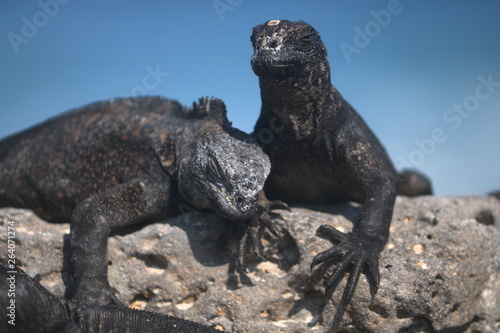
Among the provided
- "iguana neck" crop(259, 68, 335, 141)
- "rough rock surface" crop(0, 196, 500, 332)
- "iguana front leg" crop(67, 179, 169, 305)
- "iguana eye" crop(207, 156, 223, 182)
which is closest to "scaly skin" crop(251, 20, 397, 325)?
"iguana neck" crop(259, 68, 335, 141)

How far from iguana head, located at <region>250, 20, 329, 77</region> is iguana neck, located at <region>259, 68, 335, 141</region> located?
0.11 m

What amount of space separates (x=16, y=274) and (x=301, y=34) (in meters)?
2.86

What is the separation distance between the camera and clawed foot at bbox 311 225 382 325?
4.58 metres

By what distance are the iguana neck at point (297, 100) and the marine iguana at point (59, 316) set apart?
6.31ft

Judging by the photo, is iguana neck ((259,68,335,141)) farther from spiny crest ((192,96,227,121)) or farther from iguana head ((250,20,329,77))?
spiny crest ((192,96,227,121))

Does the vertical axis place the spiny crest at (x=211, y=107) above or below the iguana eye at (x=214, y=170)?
above

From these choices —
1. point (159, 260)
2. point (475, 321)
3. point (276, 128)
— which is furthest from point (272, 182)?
point (475, 321)

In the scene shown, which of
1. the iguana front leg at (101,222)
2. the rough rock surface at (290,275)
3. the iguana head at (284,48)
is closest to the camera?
the iguana head at (284,48)

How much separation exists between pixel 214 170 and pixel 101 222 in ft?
3.81

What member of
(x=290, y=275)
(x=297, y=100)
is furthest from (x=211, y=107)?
(x=290, y=275)

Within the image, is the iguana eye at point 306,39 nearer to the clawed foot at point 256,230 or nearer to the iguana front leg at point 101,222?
the clawed foot at point 256,230

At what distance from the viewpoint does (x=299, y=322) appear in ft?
15.6

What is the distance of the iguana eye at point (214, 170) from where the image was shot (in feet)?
14.9

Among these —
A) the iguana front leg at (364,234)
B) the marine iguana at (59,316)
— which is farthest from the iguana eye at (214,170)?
the marine iguana at (59,316)
